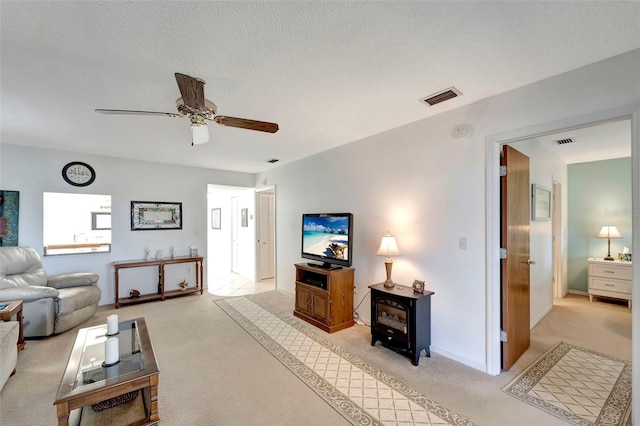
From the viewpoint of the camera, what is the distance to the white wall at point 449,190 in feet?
6.63

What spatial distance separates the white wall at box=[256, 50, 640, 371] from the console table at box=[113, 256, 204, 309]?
3163 mm

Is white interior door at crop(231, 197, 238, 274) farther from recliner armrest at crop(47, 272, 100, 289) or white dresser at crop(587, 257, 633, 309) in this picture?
white dresser at crop(587, 257, 633, 309)

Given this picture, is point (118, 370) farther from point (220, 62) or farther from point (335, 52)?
point (335, 52)

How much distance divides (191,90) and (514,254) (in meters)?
3.01

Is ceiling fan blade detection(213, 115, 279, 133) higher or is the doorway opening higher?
ceiling fan blade detection(213, 115, 279, 133)

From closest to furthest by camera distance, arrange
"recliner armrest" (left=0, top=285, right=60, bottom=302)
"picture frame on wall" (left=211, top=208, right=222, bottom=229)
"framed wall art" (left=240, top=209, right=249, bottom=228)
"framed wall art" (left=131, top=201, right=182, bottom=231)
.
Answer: "recliner armrest" (left=0, top=285, right=60, bottom=302)
"framed wall art" (left=131, top=201, right=182, bottom=231)
"framed wall art" (left=240, top=209, right=249, bottom=228)
"picture frame on wall" (left=211, top=208, right=222, bottom=229)

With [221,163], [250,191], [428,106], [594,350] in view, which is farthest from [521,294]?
[250,191]

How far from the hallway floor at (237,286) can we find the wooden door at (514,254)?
398cm

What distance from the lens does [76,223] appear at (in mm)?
4527

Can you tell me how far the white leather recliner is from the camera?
307cm

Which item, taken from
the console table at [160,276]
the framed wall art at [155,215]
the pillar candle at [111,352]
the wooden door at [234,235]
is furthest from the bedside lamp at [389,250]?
the wooden door at [234,235]

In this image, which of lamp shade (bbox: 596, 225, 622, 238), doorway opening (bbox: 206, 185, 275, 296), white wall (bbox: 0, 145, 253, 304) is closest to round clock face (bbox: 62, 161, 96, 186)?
white wall (bbox: 0, 145, 253, 304)

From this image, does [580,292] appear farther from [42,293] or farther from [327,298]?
[42,293]

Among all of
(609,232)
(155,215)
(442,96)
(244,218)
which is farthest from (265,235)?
(609,232)
